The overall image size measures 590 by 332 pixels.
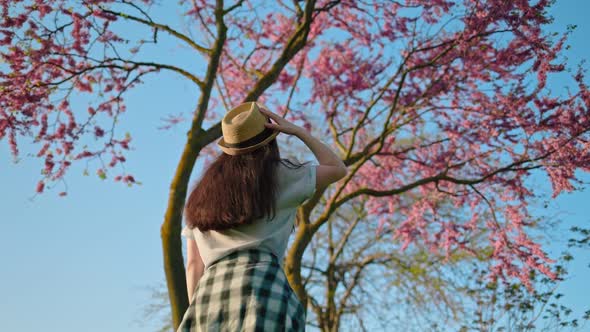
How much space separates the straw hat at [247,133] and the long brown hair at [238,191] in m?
0.02

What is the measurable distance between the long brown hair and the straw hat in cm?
2

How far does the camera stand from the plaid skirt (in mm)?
1876

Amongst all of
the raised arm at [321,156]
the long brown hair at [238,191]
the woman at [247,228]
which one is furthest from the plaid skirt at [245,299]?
the raised arm at [321,156]

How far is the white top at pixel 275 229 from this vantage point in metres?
1.99

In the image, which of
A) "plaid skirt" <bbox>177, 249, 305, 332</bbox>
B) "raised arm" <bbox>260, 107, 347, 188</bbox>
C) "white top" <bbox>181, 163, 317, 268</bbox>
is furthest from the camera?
"raised arm" <bbox>260, 107, 347, 188</bbox>

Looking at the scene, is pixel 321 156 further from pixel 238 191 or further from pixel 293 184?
pixel 238 191

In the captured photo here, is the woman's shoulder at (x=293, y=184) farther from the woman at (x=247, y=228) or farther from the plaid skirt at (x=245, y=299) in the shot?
the plaid skirt at (x=245, y=299)

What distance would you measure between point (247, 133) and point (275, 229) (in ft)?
1.10

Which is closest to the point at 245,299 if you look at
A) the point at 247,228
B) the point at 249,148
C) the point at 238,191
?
the point at 247,228

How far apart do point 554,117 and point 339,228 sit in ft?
14.8

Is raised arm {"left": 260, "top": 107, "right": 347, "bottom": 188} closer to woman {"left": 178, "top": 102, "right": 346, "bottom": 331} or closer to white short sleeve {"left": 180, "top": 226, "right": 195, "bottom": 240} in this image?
woman {"left": 178, "top": 102, "right": 346, "bottom": 331}

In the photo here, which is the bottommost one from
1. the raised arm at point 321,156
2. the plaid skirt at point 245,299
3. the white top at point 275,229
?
the plaid skirt at point 245,299

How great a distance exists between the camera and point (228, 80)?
26.4 feet

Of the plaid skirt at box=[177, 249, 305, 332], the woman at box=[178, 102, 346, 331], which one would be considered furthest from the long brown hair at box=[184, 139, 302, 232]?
the plaid skirt at box=[177, 249, 305, 332]
